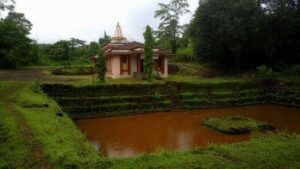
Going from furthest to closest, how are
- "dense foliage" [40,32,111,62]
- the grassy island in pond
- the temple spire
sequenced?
1. "dense foliage" [40,32,111,62]
2. the temple spire
3. the grassy island in pond

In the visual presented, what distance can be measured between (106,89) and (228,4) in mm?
12489

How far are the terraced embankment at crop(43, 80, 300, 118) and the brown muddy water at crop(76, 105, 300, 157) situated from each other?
79 centimetres

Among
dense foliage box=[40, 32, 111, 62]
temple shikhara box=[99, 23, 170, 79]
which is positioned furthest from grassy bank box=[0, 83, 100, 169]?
dense foliage box=[40, 32, 111, 62]

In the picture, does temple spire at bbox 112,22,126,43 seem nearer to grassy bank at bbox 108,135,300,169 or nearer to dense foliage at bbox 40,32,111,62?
dense foliage at bbox 40,32,111,62

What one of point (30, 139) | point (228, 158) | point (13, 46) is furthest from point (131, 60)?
point (228, 158)

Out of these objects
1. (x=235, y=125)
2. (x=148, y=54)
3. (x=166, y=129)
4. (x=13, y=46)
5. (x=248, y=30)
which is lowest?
(x=166, y=129)

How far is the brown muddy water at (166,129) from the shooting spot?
11070 millimetres

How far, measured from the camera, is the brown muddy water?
1107 centimetres

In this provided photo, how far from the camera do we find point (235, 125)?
13.1 meters

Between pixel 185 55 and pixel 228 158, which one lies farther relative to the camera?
pixel 185 55

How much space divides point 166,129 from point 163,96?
520 cm

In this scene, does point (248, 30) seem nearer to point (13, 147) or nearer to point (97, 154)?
point (97, 154)

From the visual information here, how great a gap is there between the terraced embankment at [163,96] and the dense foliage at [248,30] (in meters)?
4.18

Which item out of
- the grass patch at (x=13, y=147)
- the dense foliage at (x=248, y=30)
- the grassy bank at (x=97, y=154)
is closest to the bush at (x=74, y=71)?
the dense foliage at (x=248, y=30)
